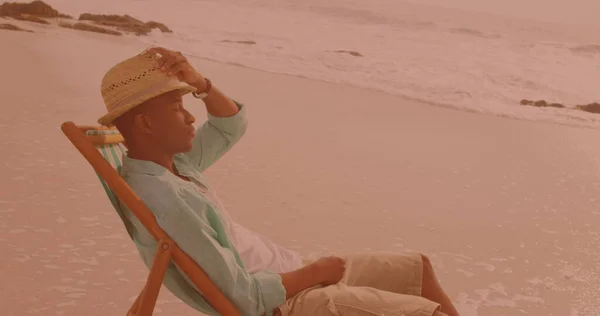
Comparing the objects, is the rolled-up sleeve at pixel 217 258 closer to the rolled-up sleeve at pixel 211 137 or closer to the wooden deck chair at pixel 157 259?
the wooden deck chair at pixel 157 259

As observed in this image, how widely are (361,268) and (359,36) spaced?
1556cm

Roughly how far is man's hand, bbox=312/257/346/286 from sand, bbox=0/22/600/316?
3.62ft

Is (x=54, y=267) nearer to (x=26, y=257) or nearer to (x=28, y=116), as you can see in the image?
(x=26, y=257)

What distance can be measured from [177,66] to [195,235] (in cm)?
45

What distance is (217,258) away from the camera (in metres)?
1.56

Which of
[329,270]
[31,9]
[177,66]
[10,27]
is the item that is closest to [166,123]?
[177,66]

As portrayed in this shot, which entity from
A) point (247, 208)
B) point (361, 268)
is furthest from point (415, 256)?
point (247, 208)

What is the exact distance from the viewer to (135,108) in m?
1.68

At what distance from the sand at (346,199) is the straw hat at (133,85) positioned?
47.7 inches

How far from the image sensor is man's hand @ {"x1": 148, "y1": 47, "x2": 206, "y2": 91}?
173 cm

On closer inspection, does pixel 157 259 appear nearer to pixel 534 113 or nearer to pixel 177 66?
pixel 177 66

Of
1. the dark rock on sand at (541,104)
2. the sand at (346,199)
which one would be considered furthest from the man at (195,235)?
the dark rock on sand at (541,104)

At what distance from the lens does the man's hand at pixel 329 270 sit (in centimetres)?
174

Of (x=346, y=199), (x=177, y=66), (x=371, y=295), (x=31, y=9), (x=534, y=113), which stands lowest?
(x=31, y=9)
